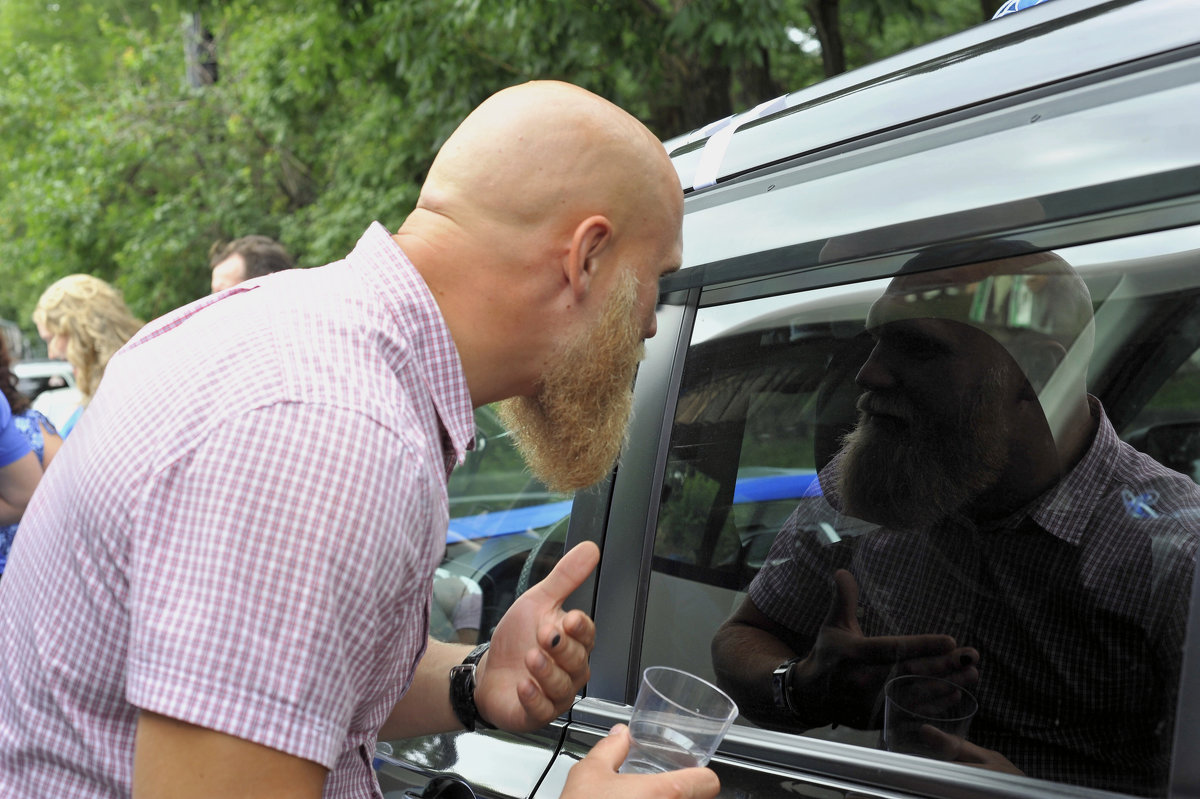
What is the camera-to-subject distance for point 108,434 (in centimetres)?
106

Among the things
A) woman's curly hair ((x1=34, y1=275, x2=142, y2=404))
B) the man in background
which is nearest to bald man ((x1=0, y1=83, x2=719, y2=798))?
the man in background

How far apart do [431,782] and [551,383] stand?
2.32 feet

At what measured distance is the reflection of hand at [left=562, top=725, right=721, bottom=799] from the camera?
1177mm

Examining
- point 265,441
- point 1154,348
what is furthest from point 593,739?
point 1154,348

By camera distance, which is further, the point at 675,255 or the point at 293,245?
the point at 293,245

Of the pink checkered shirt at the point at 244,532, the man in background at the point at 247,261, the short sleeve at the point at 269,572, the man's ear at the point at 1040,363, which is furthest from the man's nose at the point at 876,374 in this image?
the man in background at the point at 247,261

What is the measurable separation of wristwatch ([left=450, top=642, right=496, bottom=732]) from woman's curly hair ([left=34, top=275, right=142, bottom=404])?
3480mm

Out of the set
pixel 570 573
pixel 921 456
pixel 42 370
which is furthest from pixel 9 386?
pixel 42 370

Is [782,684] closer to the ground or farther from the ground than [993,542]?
closer to the ground

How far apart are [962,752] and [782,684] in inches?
11.4

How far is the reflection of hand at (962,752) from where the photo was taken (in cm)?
122

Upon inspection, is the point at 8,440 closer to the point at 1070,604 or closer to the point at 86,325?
the point at 86,325

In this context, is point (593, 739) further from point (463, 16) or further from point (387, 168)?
point (387, 168)

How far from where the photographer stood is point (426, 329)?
1.20 metres
